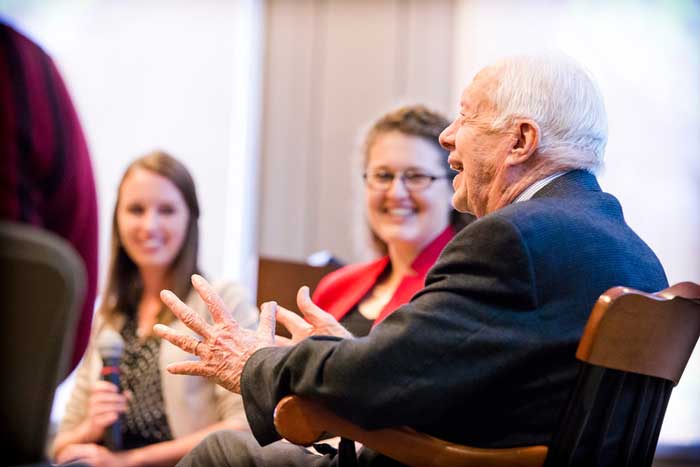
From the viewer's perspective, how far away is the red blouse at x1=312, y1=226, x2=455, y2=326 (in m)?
2.48

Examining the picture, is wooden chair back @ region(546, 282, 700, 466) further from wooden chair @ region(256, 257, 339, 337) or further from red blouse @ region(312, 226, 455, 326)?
red blouse @ region(312, 226, 455, 326)

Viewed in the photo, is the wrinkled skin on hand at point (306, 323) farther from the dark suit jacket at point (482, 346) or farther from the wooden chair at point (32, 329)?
the wooden chair at point (32, 329)

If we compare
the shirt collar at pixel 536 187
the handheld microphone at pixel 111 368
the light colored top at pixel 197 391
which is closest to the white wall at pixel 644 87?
the light colored top at pixel 197 391

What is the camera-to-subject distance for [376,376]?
4.54 ft

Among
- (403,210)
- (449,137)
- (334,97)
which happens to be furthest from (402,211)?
(334,97)

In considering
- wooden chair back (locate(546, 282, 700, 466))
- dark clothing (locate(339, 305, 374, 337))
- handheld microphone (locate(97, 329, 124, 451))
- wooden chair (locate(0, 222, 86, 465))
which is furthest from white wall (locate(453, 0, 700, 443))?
wooden chair (locate(0, 222, 86, 465))

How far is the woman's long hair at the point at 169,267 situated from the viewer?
250 cm

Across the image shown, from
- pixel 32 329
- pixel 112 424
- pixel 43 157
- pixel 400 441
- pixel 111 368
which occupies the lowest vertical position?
pixel 112 424

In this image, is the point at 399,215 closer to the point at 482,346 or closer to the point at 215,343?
the point at 215,343

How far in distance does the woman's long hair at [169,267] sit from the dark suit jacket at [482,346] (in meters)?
1.06

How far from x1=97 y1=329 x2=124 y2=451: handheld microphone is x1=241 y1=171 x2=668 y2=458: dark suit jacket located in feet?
2.70

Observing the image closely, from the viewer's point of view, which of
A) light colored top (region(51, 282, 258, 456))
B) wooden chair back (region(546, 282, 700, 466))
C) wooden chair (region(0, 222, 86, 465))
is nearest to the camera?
wooden chair (region(0, 222, 86, 465))

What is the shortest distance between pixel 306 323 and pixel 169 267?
90 cm

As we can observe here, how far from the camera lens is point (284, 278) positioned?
2387mm
